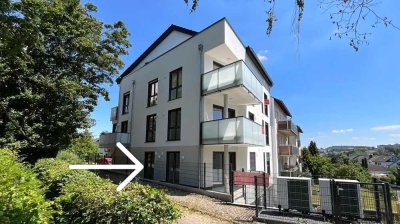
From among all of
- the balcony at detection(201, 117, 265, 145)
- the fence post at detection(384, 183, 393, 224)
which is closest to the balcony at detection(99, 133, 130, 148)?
the balcony at detection(201, 117, 265, 145)

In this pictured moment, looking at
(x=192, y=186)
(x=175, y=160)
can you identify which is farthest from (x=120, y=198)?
(x=175, y=160)

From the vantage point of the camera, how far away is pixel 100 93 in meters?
18.7

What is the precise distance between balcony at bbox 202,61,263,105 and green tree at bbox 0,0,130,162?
27.1ft

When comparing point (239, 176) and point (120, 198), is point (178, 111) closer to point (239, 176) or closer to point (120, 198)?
point (239, 176)

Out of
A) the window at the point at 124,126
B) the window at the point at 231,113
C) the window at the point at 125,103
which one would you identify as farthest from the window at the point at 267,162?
the window at the point at 125,103

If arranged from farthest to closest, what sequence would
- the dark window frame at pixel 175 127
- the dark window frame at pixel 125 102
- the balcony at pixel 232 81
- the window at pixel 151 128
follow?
the dark window frame at pixel 125 102 → the window at pixel 151 128 → the dark window frame at pixel 175 127 → the balcony at pixel 232 81

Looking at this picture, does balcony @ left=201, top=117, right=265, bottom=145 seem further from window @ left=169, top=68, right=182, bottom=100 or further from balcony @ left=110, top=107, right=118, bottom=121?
balcony @ left=110, top=107, right=118, bottom=121

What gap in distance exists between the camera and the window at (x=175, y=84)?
17.3m

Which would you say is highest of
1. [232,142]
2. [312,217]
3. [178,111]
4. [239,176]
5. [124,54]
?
[124,54]

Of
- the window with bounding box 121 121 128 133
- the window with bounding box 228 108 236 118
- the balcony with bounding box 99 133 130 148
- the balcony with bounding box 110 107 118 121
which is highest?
the balcony with bounding box 110 107 118 121

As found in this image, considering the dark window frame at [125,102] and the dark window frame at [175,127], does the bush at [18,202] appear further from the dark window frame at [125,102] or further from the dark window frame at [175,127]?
the dark window frame at [125,102]

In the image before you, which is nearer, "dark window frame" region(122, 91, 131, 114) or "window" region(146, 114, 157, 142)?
"window" region(146, 114, 157, 142)

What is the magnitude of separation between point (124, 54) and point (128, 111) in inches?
223

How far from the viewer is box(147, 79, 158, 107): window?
783 inches
